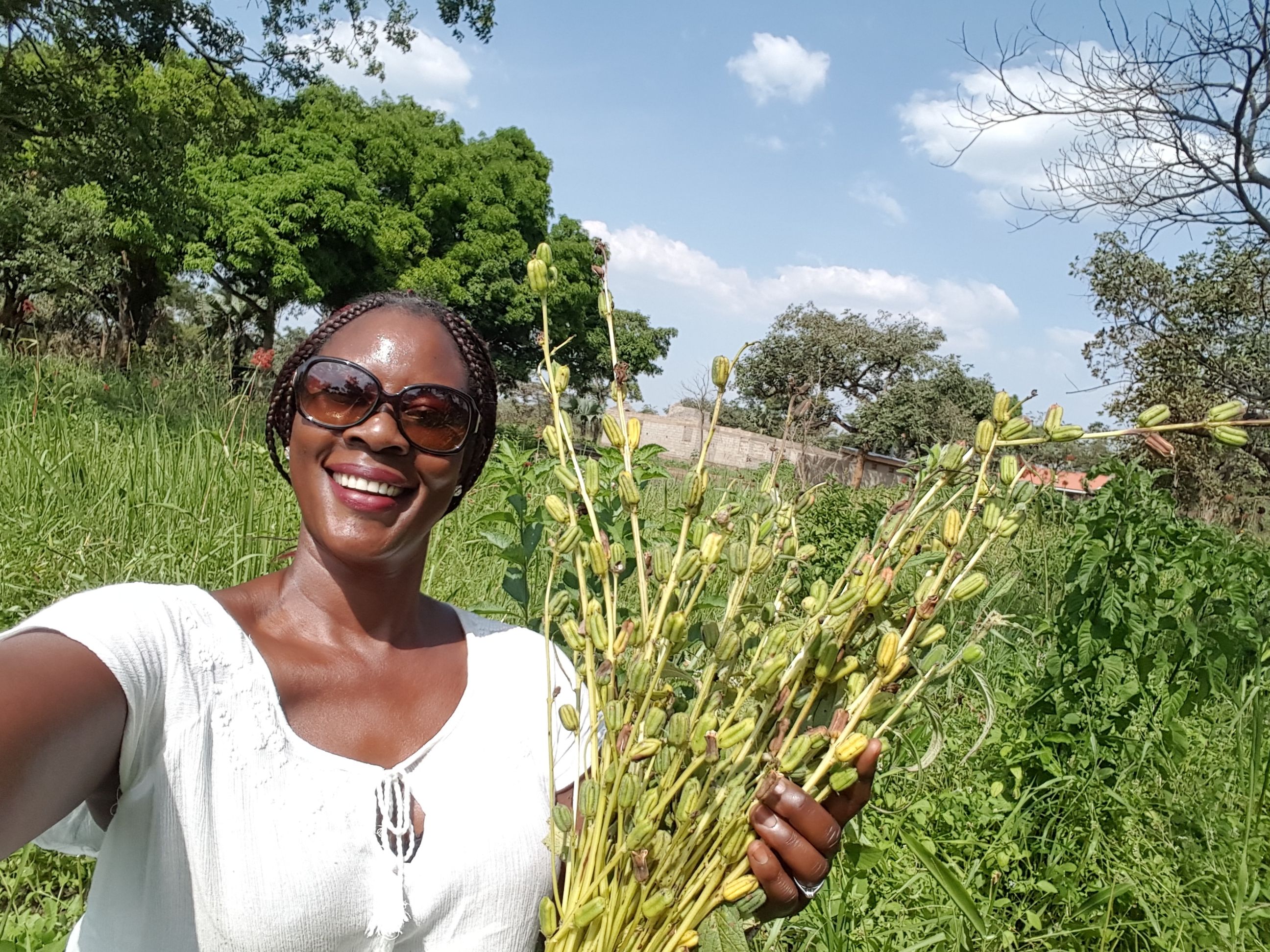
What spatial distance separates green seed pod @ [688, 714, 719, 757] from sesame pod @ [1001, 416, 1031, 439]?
1.47ft

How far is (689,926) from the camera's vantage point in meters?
0.96

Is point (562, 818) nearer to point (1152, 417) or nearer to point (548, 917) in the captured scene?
point (548, 917)

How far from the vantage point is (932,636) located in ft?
3.24

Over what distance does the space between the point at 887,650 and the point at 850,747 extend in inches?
4.1

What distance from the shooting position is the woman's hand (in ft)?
3.21

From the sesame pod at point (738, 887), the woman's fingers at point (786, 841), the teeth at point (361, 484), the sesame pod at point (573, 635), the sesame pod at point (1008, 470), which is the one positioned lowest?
the sesame pod at point (738, 887)

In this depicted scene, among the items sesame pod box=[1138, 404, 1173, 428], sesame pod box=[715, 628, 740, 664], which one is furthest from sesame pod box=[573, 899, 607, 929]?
sesame pod box=[1138, 404, 1173, 428]

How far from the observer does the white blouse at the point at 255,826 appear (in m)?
1.16

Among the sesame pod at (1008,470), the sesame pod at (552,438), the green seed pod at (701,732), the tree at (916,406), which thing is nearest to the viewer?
the green seed pod at (701,732)

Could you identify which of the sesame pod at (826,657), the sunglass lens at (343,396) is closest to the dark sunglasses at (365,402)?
the sunglass lens at (343,396)

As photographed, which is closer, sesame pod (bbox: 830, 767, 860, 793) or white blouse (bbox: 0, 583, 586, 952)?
sesame pod (bbox: 830, 767, 860, 793)

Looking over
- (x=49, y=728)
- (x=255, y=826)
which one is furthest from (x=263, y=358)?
(x=49, y=728)

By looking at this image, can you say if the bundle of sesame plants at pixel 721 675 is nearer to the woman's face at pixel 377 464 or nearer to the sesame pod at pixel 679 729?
the sesame pod at pixel 679 729

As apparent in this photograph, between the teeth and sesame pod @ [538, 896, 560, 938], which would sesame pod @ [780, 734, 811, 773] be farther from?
the teeth
